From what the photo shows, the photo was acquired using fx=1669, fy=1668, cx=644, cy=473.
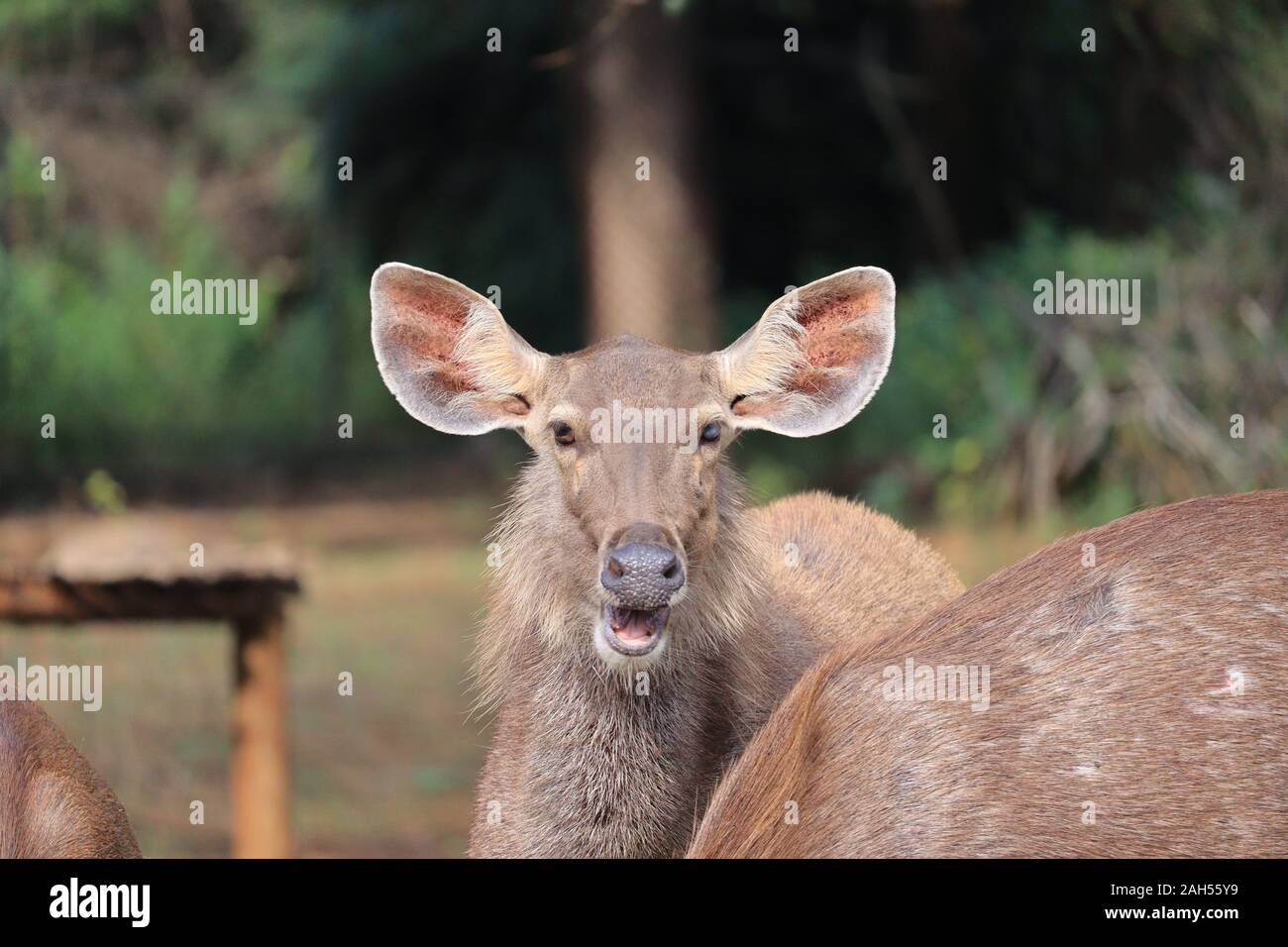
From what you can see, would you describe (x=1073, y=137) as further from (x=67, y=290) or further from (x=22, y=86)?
(x=67, y=290)

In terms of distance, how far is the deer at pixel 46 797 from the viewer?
300cm

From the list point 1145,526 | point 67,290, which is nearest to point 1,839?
point 1145,526

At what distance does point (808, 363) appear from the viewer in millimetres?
4570

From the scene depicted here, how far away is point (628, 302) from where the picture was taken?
12109mm

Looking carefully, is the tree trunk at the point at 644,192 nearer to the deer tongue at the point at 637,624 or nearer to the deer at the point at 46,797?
the deer tongue at the point at 637,624

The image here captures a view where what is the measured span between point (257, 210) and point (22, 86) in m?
10.9

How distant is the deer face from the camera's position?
4.32 m

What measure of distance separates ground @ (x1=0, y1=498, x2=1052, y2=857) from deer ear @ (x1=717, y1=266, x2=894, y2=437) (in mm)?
4168

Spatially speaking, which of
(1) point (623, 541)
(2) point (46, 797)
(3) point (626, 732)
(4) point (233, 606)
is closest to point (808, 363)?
(1) point (623, 541)

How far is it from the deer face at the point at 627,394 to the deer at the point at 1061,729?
56.5 inches

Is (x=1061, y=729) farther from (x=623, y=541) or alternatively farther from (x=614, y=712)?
(x=614, y=712)

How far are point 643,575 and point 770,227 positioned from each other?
1093cm

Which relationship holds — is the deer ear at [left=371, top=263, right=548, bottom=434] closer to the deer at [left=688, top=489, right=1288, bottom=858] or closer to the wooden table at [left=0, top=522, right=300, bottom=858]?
the deer at [left=688, top=489, right=1288, bottom=858]
